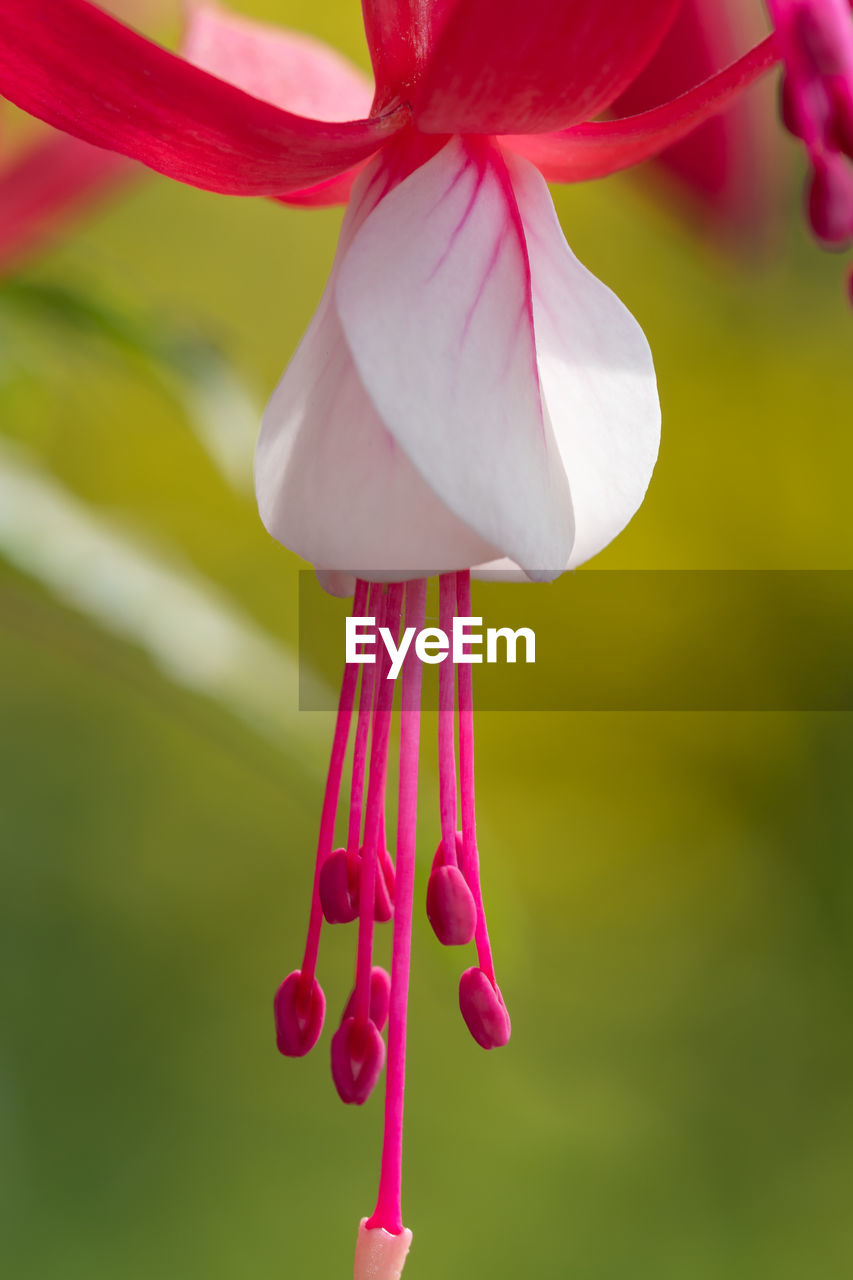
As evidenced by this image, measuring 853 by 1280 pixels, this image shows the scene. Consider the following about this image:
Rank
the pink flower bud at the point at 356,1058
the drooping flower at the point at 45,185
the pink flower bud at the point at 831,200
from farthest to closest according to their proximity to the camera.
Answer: the drooping flower at the point at 45,185 < the pink flower bud at the point at 356,1058 < the pink flower bud at the point at 831,200

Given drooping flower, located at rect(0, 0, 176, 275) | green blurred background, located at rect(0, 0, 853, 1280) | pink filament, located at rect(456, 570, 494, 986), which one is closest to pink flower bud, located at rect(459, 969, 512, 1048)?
pink filament, located at rect(456, 570, 494, 986)

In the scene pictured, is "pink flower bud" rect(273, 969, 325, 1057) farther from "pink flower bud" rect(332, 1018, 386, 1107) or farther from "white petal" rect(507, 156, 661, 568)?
"white petal" rect(507, 156, 661, 568)

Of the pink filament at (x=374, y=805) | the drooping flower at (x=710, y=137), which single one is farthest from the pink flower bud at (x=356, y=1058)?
the drooping flower at (x=710, y=137)

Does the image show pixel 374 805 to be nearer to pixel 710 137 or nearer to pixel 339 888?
pixel 339 888

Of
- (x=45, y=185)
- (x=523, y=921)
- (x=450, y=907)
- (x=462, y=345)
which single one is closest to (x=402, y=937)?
(x=450, y=907)

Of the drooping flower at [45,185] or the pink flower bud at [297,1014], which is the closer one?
the pink flower bud at [297,1014]

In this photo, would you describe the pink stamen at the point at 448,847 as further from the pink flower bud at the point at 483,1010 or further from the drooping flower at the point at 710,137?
the drooping flower at the point at 710,137

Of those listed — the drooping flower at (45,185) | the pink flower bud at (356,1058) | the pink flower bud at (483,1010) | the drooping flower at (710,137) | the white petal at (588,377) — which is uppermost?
the drooping flower at (45,185)

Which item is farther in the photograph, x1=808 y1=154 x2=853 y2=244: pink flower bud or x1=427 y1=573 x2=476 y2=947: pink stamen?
x1=427 y1=573 x2=476 y2=947: pink stamen
